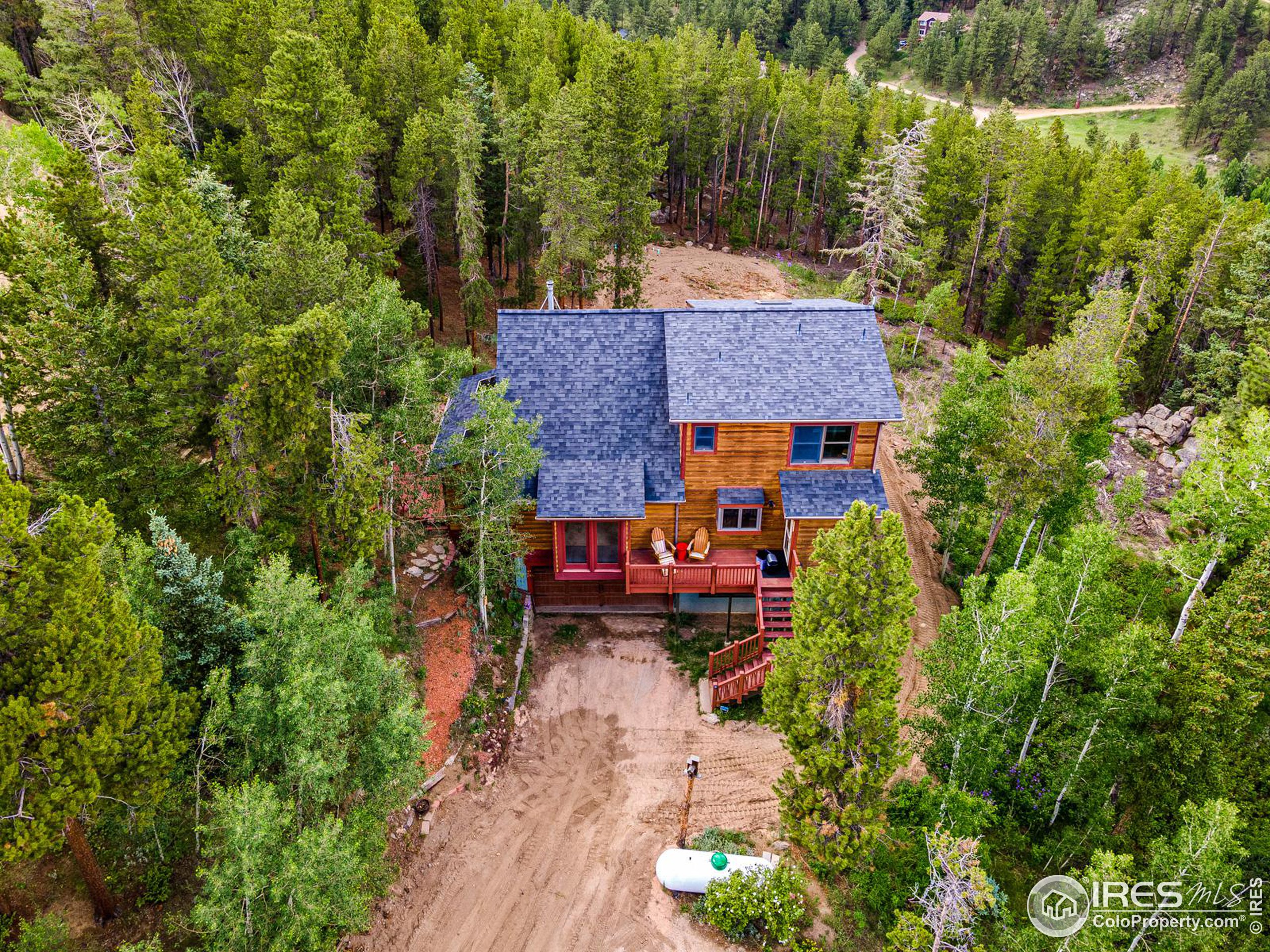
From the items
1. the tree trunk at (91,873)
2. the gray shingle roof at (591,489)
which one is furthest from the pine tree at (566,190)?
the tree trunk at (91,873)

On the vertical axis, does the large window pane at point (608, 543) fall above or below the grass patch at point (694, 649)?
above

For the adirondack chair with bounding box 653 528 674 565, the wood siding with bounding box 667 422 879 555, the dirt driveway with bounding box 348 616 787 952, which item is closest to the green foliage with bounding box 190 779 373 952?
the dirt driveway with bounding box 348 616 787 952

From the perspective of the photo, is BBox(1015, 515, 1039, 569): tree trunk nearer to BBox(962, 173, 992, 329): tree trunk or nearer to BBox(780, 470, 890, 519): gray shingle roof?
BBox(780, 470, 890, 519): gray shingle roof

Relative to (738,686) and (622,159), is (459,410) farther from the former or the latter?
(622,159)

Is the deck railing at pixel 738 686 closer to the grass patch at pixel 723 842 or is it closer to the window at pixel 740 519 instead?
the grass patch at pixel 723 842

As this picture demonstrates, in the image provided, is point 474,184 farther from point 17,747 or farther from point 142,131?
point 17,747

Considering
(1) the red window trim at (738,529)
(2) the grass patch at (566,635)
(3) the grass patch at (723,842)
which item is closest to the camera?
(3) the grass patch at (723,842)
